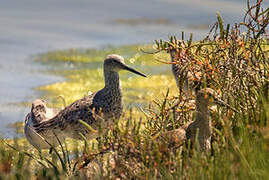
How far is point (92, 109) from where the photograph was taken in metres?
6.16

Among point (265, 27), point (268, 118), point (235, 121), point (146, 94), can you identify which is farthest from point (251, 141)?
point (146, 94)

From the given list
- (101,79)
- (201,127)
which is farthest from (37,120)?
(101,79)

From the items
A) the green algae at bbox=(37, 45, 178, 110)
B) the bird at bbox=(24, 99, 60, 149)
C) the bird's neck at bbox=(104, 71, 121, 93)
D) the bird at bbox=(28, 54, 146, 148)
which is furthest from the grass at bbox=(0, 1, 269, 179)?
the green algae at bbox=(37, 45, 178, 110)

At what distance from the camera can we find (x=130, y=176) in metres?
4.20

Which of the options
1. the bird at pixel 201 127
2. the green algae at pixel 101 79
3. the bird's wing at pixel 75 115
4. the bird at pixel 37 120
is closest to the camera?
the bird at pixel 201 127

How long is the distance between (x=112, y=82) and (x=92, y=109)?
56 cm

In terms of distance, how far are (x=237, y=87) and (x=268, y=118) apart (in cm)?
114

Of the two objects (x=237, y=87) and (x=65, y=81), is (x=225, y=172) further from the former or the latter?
(x=65, y=81)

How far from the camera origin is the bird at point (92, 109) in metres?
6.26

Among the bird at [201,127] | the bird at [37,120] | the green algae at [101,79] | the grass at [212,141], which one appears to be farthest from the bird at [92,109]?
the green algae at [101,79]

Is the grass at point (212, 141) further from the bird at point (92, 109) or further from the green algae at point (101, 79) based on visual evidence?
the green algae at point (101, 79)

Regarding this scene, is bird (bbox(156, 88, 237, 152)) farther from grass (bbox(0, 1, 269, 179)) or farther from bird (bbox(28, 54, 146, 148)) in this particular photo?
bird (bbox(28, 54, 146, 148))

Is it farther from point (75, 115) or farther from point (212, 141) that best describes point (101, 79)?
point (212, 141)

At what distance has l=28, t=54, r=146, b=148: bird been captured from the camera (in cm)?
626
